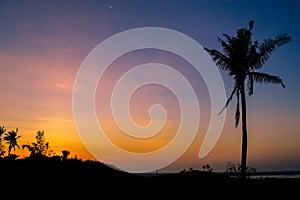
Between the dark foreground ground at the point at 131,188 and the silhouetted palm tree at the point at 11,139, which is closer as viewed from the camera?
the dark foreground ground at the point at 131,188

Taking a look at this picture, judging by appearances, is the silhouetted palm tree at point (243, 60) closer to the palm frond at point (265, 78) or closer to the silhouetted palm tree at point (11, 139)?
the palm frond at point (265, 78)

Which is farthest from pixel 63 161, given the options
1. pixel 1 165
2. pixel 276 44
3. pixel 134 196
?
pixel 276 44

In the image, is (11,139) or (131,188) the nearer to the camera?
(131,188)

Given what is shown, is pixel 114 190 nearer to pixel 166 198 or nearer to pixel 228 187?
pixel 166 198

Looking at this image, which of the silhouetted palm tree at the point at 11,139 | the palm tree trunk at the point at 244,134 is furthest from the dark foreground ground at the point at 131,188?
the silhouetted palm tree at the point at 11,139

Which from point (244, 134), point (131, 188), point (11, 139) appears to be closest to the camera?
point (131, 188)

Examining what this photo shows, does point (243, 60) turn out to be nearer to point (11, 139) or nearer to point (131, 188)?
point (131, 188)

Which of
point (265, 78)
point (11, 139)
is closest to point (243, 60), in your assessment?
point (265, 78)

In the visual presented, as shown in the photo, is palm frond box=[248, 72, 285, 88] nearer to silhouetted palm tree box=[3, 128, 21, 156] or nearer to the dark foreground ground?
the dark foreground ground

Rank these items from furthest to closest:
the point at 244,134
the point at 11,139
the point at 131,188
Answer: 1. the point at 11,139
2. the point at 244,134
3. the point at 131,188

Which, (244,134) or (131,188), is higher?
(244,134)

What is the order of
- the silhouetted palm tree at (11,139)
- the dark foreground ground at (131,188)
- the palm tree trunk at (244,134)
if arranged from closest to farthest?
the dark foreground ground at (131,188), the palm tree trunk at (244,134), the silhouetted palm tree at (11,139)

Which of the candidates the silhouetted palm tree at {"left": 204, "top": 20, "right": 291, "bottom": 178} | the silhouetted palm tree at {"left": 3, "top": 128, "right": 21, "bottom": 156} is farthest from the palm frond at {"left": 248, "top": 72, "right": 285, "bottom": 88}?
the silhouetted palm tree at {"left": 3, "top": 128, "right": 21, "bottom": 156}

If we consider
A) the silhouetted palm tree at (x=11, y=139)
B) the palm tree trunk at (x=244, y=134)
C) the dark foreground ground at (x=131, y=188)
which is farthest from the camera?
the silhouetted palm tree at (x=11, y=139)
